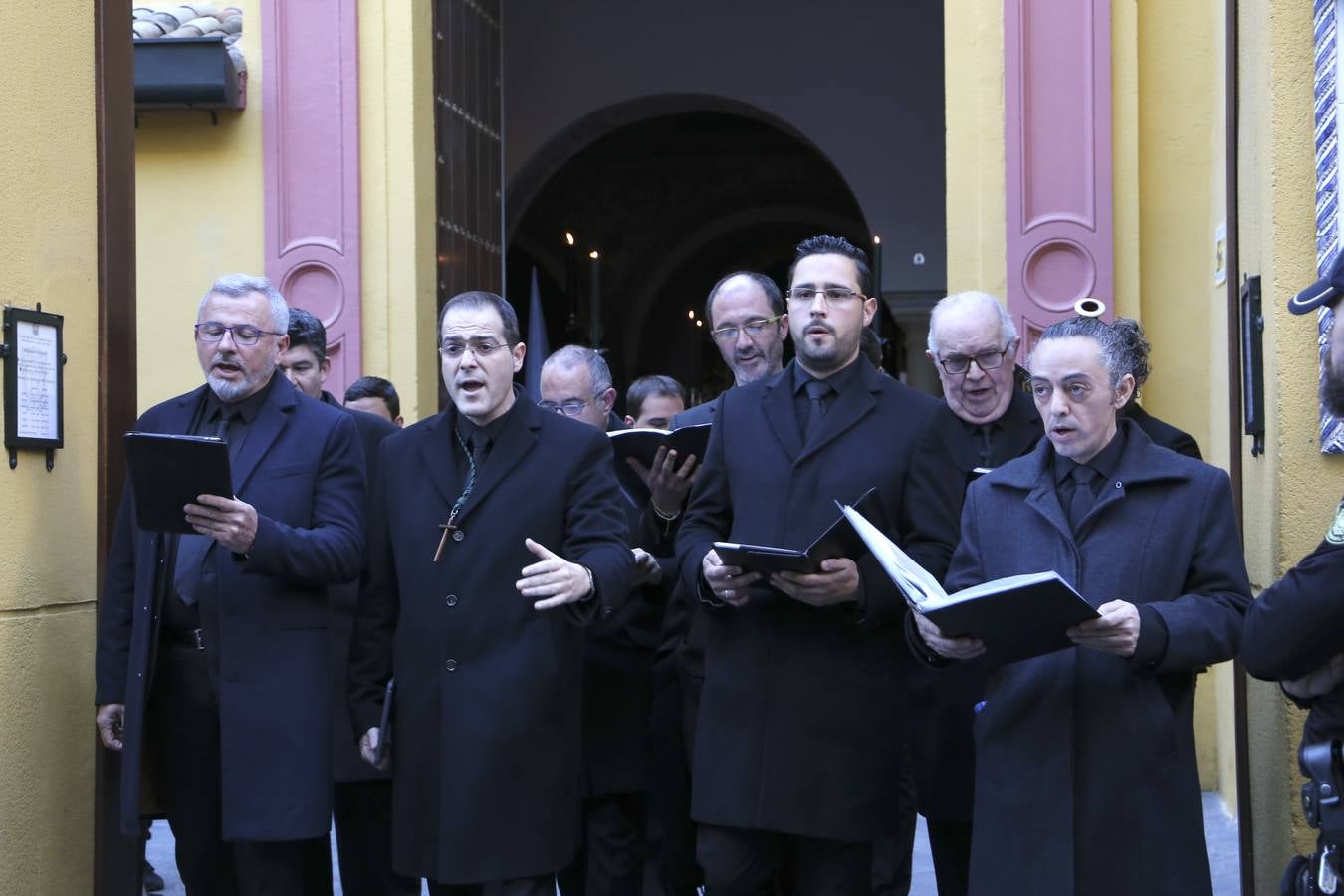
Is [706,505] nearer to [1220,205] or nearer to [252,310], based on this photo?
[252,310]

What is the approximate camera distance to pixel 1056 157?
Result: 8.07 m

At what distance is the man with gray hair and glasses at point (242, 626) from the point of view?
4.34 metres

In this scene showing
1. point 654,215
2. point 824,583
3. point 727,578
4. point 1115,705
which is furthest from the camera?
point 654,215

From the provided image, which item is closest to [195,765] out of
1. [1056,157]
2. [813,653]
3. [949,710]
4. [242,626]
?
[242,626]

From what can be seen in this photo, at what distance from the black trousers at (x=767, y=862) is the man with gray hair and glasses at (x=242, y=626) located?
38.3 inches

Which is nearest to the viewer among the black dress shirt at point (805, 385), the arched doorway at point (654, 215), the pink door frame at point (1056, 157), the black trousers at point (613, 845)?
the black dress shirt at point (805, 385)

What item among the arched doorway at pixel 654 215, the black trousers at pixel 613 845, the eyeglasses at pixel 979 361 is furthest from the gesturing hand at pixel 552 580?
the arched doorway at pixel 654 215

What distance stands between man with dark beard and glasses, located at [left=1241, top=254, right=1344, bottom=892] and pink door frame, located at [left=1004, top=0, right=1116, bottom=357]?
477 centimetres

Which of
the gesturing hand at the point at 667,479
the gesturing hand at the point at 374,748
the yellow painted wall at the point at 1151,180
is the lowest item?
the gesturing hand at the point at 374,748

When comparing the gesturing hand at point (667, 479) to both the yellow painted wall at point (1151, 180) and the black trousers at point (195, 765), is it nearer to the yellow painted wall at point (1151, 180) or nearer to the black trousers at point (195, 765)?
the black trousers at point (195, 765)

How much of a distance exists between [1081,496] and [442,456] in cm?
160

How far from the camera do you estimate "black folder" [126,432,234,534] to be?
3.99 metres

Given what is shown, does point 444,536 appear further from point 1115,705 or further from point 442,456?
Answer: point 1115,705

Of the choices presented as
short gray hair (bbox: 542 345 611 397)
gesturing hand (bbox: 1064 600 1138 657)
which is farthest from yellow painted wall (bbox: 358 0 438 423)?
gesturing hand (bbox: 1064 600 1138 657)
